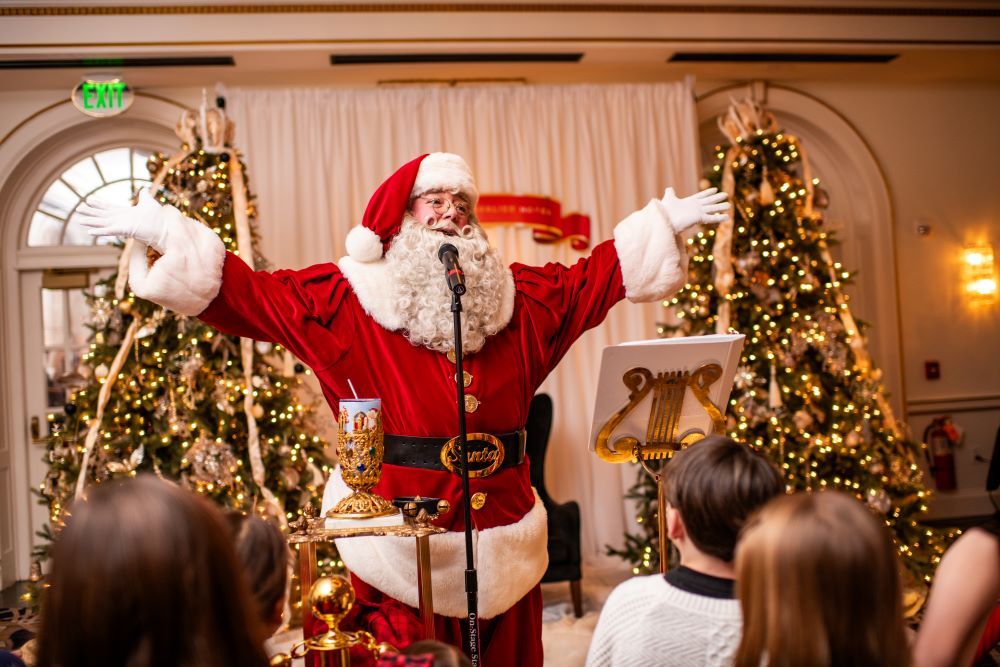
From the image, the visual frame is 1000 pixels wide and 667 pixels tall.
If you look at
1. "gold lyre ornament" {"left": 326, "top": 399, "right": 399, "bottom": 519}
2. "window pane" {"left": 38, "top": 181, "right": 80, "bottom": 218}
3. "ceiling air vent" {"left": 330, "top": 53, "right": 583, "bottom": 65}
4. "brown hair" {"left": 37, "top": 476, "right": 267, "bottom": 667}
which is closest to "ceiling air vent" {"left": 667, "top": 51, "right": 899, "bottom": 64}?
"ceiling air vent" {"left": 330, "top": 53, "right": 583, "bottom": 65}

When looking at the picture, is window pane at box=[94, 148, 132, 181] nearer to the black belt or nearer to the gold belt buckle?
the black belt

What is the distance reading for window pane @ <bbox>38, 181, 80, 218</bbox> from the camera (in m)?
6.20

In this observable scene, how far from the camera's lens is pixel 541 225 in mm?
6172

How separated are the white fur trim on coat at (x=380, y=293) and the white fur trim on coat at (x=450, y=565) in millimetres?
459

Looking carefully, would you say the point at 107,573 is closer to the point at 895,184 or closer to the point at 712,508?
the point at 712,508

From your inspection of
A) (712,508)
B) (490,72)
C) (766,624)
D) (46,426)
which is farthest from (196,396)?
(766,624)

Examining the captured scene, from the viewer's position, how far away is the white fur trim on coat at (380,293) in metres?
2.63

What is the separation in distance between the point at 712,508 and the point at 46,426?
19.1 feet

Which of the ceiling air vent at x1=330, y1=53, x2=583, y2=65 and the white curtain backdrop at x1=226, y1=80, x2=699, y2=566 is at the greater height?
the ceiling air vent at x1=330, y1=53, x2=583, y2=65

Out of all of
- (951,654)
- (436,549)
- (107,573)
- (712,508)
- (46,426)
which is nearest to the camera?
(107,573)

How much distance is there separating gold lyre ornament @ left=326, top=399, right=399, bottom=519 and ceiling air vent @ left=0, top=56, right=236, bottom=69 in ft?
13.9

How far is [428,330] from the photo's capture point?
8.46 feet

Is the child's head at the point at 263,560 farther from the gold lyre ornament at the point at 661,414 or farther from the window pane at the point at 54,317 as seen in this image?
the window pane at the point at 54,317

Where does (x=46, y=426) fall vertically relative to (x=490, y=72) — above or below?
below
